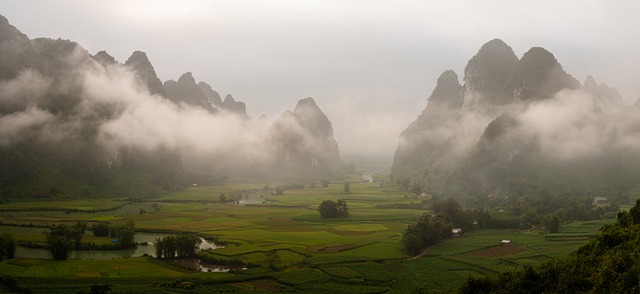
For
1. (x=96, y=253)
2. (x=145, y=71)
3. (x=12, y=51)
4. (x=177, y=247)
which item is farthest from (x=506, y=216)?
(x=145, y=71)

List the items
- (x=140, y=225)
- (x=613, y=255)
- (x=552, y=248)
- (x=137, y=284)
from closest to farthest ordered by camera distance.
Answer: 1. (x=613, y=255)
2. (x=137, y=284)
3. (x=552, y=248)
4. (x=140, y=225)

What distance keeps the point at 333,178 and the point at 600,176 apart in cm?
9421

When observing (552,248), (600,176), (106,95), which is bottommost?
(552,248)

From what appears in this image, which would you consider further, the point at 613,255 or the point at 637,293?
the point at 613,255

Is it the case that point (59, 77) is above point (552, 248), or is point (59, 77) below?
above

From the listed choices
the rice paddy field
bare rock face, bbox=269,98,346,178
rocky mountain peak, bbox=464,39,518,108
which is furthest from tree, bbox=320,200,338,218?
bare rock face, bbox=269,98,346,178

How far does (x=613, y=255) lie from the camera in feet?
94.1

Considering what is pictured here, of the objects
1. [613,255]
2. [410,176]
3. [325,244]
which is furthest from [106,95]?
[613,255]

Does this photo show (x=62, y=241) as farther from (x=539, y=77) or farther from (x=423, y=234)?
(x=539, y=77)

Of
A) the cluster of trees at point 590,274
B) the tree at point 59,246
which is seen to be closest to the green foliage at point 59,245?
the tree at point 59,246

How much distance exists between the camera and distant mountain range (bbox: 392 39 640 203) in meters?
90.5

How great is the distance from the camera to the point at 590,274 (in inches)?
1066

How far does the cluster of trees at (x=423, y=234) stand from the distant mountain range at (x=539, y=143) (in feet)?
104

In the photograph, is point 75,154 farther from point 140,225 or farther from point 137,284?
point 137,284
